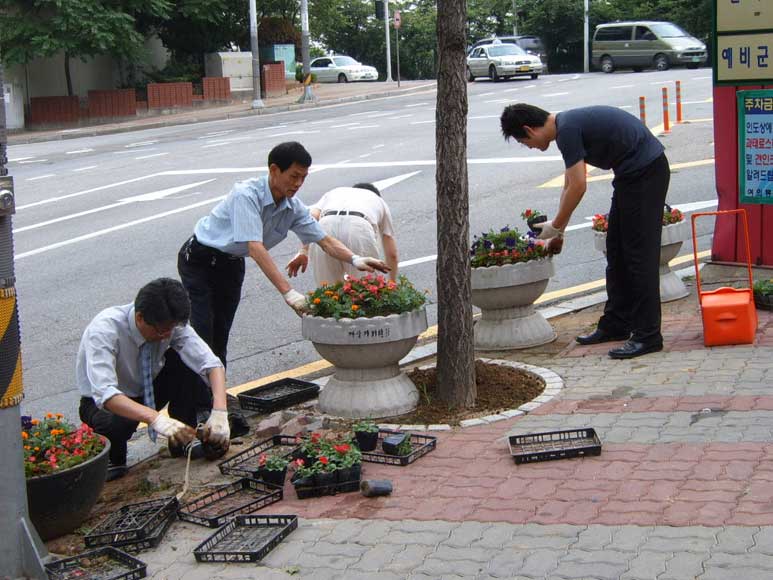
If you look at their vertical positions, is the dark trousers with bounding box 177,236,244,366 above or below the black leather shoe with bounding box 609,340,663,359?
above

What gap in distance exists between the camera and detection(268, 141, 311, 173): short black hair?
5.93 meters

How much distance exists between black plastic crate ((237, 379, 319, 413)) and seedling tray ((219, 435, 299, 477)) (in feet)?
2.16

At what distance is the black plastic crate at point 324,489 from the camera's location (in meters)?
4.96

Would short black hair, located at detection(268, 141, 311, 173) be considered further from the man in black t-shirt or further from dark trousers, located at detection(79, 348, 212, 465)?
the man in black t-shirt

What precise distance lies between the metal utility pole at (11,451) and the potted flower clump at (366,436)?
175 centimetres

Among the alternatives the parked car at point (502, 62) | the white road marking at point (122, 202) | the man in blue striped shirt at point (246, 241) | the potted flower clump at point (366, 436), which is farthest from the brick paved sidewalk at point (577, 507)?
the parked car at point (502, 62)

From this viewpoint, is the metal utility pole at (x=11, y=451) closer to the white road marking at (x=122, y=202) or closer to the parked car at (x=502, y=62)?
the white road marking at (x=122, y=202)

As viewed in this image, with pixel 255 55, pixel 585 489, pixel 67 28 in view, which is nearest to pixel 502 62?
pixel 255 55

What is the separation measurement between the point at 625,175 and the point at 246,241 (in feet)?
8.16

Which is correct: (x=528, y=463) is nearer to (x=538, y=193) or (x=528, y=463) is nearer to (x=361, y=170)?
(x=538, y=193)

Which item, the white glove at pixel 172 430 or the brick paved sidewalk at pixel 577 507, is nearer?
the brick paved sidewalk at pixel 577 507

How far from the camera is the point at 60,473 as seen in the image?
4.61m

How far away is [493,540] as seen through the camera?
14.1 ft

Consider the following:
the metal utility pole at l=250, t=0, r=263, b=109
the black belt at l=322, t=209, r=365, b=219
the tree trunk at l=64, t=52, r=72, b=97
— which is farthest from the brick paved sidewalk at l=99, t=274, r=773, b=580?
the tree trunk at l=64, t=52, r=72, b=97
